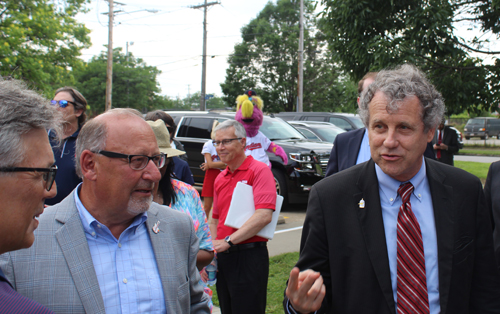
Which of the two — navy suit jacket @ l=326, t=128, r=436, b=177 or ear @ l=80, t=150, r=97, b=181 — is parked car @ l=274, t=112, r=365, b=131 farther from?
ear @ l=80, t=150, r=97, b=181

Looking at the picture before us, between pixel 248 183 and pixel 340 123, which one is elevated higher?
pixel 340 123

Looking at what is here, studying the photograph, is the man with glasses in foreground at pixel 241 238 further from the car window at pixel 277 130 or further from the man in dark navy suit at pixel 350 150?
the car window at pixel 277 130

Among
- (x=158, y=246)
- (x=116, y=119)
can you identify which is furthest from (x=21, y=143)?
(x=158, y=246)

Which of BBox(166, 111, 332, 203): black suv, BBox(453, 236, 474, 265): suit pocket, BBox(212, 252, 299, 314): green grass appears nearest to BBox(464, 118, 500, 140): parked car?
BBox(166, 111, 332, 203): black suv

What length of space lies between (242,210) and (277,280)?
1.89m

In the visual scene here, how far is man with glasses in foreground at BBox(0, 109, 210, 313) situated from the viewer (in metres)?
1.79

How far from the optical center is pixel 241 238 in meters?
3.44

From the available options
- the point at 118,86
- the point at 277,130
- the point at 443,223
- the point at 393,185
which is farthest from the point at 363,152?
the point at 118,86

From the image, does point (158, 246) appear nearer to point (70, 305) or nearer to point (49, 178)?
point (70, 305)

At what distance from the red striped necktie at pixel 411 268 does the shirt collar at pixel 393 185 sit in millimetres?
112

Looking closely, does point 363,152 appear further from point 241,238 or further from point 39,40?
point 39,40

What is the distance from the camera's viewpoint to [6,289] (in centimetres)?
133

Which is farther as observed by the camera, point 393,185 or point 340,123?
point 340,123

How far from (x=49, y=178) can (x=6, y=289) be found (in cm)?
38
